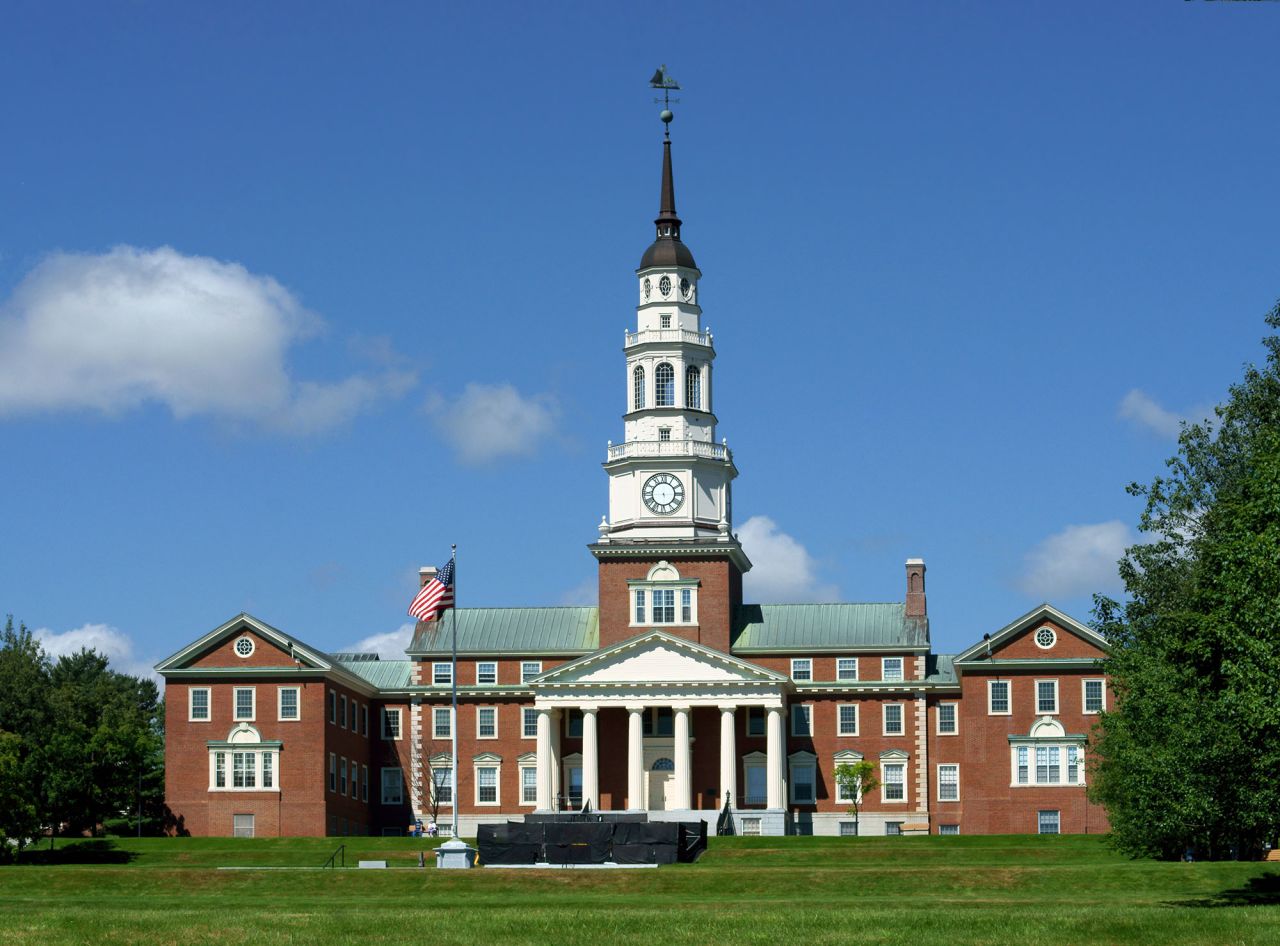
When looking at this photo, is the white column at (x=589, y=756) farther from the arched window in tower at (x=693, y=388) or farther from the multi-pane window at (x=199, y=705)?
the multi-pane window at (x=199, y=705)

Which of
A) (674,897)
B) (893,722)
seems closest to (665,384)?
(893,722)

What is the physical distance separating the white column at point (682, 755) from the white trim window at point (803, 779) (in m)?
6.20

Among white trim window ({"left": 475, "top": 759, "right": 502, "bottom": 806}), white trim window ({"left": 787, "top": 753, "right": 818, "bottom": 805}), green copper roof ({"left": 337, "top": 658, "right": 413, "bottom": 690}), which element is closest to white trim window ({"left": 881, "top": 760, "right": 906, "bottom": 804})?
white trim window ({"left": 787, "top": 753, "right": 818, "bottom": 805})

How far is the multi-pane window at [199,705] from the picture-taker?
9431 centimetres

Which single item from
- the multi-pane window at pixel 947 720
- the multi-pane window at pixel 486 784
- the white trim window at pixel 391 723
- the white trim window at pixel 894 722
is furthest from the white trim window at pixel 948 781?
the white trim window at pixel 391 723

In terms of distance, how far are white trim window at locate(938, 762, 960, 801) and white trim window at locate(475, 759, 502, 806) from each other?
20.4m

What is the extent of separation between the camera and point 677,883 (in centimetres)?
6134

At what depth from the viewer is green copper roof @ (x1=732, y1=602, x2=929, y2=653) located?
323 ft

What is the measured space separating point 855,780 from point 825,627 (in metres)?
7.86

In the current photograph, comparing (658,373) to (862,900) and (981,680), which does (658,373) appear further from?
(862,900)

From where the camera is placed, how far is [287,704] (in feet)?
308

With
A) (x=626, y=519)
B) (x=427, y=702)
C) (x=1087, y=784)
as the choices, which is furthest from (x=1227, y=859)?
(x=427, y=702)

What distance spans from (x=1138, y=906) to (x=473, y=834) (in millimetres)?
53765

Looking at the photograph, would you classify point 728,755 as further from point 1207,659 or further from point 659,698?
point 1207,659
